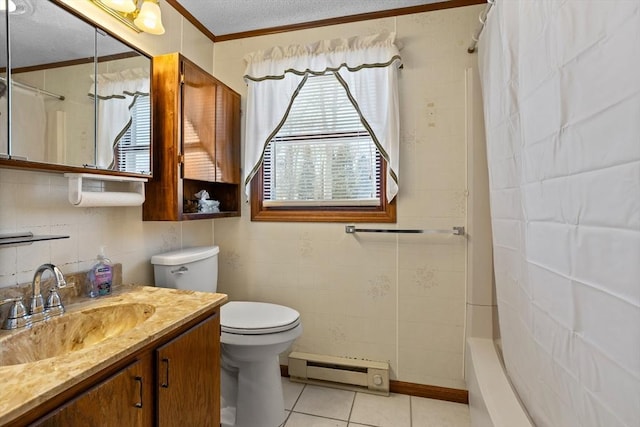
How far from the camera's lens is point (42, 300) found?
1.02m

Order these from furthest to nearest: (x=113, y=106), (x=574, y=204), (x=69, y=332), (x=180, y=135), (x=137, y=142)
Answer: (x=180, y=135) → (x=137, y=142) → (x=113, y=106) → (x=69, y=332) → (x=574, y=204)

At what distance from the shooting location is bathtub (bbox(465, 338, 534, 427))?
100cm

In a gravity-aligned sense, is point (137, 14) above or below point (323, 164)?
above

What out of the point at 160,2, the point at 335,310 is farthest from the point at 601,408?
the point at 160,2

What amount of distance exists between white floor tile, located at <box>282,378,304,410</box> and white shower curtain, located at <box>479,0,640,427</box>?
1.20 metres

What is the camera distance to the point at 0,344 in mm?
845

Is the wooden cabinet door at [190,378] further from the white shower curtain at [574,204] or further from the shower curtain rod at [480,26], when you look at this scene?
the shower curtain rod at [480,26]

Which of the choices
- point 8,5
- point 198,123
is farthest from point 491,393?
point 8,5

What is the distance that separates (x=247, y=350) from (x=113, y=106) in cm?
121

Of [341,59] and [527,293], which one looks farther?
[341,59]

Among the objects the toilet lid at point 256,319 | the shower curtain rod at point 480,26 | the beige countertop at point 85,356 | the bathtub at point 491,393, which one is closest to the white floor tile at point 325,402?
the toilet lid at point 256,319

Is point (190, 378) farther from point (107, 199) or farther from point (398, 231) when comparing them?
point (398, 231)

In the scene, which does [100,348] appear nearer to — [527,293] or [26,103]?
[26,103]

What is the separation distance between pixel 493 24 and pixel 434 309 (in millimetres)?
1429
